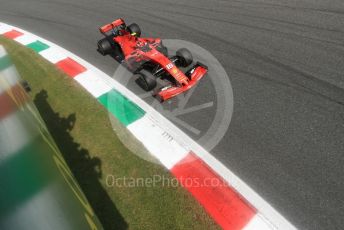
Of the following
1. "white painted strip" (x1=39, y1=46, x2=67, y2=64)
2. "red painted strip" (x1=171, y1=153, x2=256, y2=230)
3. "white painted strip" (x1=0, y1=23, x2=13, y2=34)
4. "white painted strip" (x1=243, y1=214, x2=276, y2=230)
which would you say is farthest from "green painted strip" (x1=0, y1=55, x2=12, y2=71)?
"white painted strip" (x1=0, y1=23, x2=13, y2=34)

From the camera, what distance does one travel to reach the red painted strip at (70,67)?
26.7 feet

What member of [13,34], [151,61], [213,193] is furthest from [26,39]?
[213,193]

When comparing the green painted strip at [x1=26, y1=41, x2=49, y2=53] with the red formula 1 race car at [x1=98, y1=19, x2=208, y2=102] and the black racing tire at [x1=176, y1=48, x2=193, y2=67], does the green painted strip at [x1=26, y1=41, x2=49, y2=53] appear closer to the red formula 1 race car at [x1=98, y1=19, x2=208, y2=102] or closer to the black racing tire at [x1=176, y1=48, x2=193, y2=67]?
the red formula 1 race car at [x1=98, y1=19, x2=208, y2=102]

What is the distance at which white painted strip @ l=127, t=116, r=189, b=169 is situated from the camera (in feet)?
17.5

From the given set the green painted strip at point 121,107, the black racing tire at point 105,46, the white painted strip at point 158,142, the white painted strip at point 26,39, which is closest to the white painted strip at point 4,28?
the white painted strip at point 26,39

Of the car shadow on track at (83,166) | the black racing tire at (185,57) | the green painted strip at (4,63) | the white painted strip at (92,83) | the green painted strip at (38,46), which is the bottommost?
the green painted strip at (38,46)

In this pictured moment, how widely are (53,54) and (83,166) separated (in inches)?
211

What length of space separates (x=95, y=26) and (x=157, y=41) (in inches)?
155

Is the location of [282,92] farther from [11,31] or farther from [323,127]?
[11,31]

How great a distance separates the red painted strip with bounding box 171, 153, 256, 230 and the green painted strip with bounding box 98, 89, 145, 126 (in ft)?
5.52

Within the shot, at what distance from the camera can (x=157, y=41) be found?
25.8ft

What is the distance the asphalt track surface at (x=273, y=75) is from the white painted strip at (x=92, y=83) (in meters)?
0.48

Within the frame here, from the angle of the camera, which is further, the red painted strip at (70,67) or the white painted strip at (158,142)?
the red painted strip at (70,67)

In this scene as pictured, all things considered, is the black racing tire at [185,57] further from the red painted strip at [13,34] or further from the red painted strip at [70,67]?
the red painted strip at [13,34]
